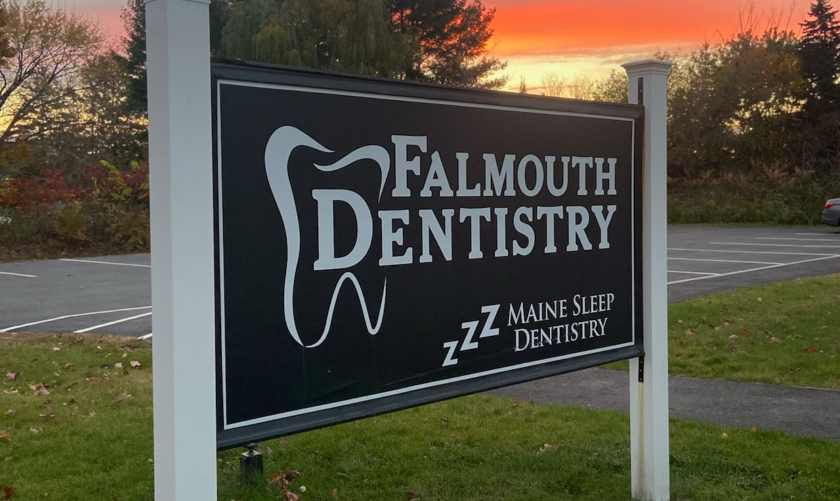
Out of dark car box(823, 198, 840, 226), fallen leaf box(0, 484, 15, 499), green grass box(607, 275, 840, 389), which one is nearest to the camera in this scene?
fallen leaf box(0, 484, 15, 499)

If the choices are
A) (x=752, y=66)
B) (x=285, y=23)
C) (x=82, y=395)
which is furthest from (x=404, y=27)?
(x=82, y=395)

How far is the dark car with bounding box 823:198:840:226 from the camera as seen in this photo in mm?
24000

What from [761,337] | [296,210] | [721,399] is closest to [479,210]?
[296,210]

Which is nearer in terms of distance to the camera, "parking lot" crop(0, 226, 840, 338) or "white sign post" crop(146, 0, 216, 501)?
"white sign post" crop(146, 0, 216, 501)

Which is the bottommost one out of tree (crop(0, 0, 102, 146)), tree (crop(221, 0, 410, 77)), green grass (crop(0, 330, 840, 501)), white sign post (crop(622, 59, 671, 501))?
green grass (crop(0, 330, 840, 501))

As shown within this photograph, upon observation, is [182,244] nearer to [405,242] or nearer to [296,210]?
[296,210]

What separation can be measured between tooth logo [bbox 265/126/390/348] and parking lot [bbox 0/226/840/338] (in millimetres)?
7067

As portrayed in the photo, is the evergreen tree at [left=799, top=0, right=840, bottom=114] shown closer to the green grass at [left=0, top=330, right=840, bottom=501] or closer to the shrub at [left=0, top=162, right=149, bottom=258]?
the shrub at [left=0, top=162, right=149, bottom=258]

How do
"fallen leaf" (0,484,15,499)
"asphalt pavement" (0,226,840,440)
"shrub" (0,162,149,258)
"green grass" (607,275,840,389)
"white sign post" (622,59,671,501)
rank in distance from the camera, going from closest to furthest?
1. "white sign post" (622,59,671,501)
2. "fallen leaf" (0,484,15,499)
3. "asphalt pavement" (0,226,840,440)
4. "green grass" (607,275,840,389)
5. "shrub" (0,162,149,258)

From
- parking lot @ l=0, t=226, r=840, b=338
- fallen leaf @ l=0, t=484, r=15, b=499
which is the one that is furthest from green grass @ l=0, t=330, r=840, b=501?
parking lot @ l=0, t=226, r=840, b=338

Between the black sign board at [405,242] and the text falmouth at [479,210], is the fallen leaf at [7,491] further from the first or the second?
the text falmouth at [479,210]

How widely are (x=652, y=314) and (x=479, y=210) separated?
132 centimetres

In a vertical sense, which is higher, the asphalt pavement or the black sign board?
the black sign board

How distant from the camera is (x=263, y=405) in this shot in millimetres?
2574
